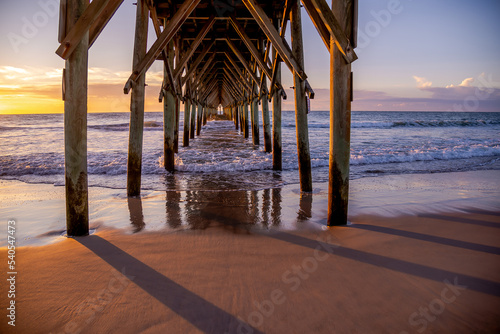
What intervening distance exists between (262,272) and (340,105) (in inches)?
61.2

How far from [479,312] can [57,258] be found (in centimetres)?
264

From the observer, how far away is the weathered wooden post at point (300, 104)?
4059 mm

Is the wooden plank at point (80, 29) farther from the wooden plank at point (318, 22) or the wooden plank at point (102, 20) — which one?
the wooden plank at point (318, 22)

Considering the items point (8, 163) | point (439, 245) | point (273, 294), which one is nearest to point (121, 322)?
point (273, 294)

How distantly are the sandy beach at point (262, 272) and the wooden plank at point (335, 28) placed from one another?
1548mm

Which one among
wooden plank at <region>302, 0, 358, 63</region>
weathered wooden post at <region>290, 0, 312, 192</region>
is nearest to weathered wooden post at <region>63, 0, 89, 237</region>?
wooden plank at <region>302, 0, 358, 63</region>

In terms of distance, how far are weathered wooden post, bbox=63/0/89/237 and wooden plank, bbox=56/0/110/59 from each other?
0.06 metres

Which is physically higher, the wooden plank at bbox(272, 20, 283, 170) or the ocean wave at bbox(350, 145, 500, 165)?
the wooden plank at bbox(272, 20, 283, 170)

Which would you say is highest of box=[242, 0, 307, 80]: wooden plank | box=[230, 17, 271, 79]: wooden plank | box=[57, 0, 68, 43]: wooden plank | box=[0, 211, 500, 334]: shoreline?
box=[230, 17, 271, 79]: wooden plank

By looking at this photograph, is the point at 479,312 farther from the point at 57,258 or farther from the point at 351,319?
the point at 57,258

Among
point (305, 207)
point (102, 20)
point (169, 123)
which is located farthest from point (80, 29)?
point (169, 123)

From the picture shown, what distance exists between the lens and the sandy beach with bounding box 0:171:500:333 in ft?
4.79

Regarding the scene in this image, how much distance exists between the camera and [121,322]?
1.45m

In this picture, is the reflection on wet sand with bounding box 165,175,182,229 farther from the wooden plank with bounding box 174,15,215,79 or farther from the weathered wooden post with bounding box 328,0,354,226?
the wooden plank with bounding box 174,15,215,79
